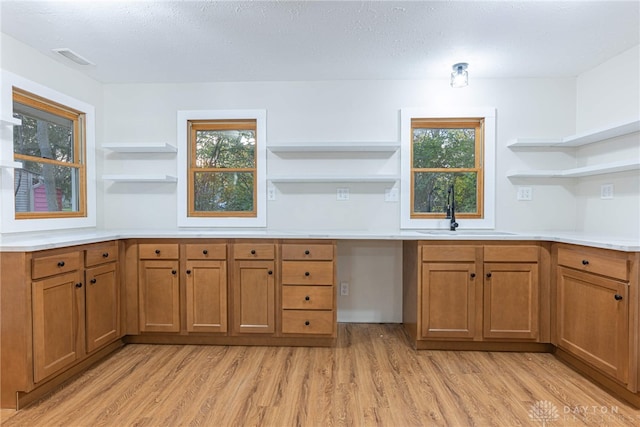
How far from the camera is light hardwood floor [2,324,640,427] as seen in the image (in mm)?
1711

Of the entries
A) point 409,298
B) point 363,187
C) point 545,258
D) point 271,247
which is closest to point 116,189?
point 271,247

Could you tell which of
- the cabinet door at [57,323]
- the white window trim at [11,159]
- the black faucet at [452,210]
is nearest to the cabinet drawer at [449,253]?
the black faucet at [452,210]

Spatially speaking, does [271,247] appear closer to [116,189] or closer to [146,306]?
[146,306]

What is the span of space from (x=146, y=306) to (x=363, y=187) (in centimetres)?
209

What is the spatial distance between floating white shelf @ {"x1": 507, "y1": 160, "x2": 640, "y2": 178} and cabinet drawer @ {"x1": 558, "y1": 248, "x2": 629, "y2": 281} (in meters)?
0.71

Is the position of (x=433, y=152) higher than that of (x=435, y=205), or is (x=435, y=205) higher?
(x=433, y=152)

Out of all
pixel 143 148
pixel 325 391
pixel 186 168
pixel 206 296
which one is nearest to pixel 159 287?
pixel 206 296

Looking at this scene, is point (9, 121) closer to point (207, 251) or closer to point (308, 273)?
point (207, 251)

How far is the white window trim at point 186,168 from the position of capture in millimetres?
3031

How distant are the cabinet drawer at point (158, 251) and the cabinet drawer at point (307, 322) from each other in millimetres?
994

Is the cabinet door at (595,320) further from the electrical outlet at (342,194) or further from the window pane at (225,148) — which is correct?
the window pane at (225,148)

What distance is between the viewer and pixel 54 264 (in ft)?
Answer: 6.38

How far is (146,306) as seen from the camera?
261cm

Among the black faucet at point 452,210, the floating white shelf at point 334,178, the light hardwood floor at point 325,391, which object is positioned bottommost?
the light hardwood floor at point 325,391
